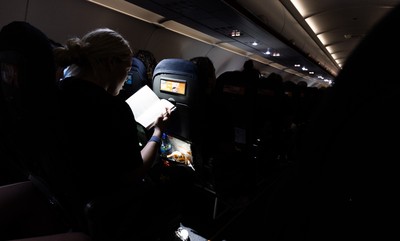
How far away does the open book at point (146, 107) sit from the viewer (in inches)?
78.6

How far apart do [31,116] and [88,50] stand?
488 mm

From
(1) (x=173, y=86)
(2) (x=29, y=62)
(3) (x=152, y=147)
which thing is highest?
(2) (x=29, y=62)

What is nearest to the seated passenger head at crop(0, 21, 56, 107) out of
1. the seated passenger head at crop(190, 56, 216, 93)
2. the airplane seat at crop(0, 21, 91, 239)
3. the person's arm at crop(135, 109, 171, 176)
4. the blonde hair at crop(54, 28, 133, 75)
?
the airplane seat at crop(0, 21, 91, 239)

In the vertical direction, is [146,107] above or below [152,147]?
above

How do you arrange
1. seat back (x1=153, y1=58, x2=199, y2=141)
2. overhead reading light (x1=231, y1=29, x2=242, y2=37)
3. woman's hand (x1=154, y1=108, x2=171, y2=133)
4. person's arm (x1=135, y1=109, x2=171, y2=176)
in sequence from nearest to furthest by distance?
person's arm (x1=135, y1=109, x2=171, y2=176), woman's hand (x1=154, y1=108, x2=171, y2=133), seat back (x1=153, y1=58, x2=199, y2=141), overhead reading light (x1=231, y1=29, x2=242, y2=37)

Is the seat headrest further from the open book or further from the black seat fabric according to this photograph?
the black seat fabric

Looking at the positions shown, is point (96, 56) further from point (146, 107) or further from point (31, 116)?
point (146, 107)

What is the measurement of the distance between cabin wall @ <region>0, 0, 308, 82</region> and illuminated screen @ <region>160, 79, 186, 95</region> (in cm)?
291

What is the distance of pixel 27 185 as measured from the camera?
143 centimetres

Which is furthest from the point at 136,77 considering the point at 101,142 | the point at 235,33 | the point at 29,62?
the point at 235,33

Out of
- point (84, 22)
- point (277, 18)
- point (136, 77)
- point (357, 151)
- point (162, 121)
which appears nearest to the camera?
point (357, 151)

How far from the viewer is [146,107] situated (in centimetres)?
205

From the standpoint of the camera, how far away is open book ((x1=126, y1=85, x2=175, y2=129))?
2.00m

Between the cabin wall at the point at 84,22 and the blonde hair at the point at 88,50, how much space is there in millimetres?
3058
